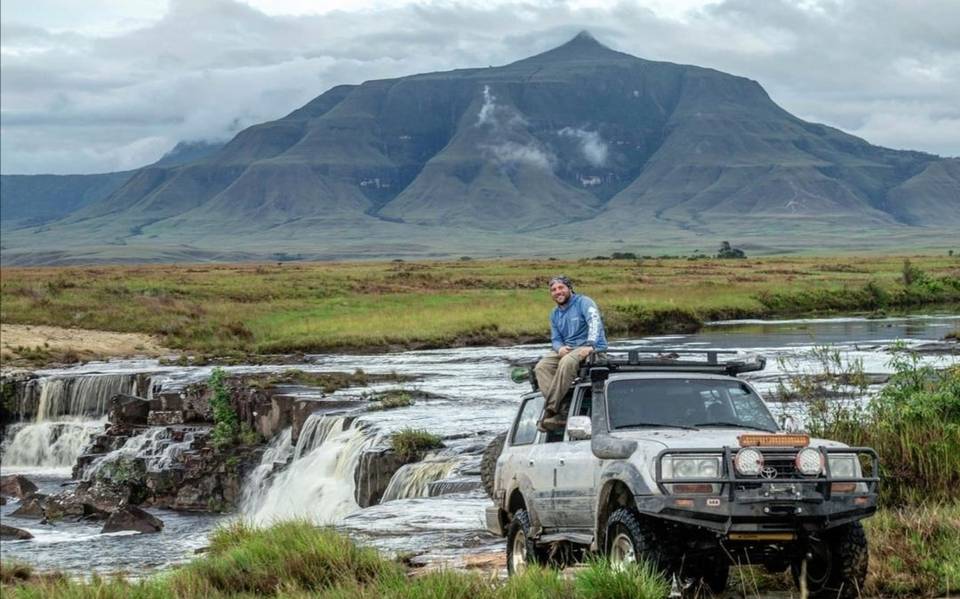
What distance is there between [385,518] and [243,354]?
1301 inches

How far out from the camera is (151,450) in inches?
1442

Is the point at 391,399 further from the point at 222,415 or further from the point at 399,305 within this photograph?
the point at 399,305

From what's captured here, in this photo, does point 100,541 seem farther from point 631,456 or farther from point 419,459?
point 631,456

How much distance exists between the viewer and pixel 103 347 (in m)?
57.3

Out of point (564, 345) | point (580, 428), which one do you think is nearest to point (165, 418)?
point (564, 345)

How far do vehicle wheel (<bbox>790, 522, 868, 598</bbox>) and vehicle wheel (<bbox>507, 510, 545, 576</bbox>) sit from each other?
9.26ft

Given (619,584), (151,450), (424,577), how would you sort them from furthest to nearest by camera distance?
(151,450)
(424,577)
(619,584)

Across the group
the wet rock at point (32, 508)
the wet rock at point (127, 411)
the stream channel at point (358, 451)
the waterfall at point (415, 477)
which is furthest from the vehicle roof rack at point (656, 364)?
the wet rock at point (127, 411)

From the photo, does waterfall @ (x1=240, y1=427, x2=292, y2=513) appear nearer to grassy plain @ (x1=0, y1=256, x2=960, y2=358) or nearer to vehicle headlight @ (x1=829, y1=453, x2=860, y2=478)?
grassy plain @ (x1=0, y1=256, x2=960, y2=358)

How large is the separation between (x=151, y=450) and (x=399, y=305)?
116ft

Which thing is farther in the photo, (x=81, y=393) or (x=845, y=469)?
(x=81, y=393)

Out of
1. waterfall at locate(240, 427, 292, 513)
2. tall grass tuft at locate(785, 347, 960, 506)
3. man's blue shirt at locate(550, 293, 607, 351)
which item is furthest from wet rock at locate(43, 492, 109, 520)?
man's blue shirt at locate(550, 293, 607, 351)

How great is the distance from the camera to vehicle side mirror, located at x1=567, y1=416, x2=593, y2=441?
42.6 feet

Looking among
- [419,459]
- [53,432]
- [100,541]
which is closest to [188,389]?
[53,432]
